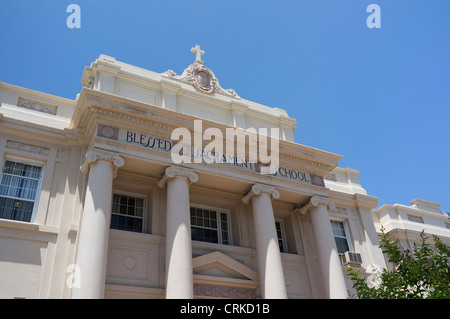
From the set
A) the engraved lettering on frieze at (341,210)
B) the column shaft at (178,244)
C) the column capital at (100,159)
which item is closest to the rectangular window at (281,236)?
the engraved lettering on frieze at (341,210)

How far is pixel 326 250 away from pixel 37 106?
38.0 feet

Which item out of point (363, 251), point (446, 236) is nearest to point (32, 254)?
point (363, 251)

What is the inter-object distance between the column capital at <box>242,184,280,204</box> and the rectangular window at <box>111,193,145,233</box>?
381cm

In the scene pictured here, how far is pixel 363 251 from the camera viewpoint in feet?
60.4

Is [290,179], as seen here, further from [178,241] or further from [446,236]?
[446,236]

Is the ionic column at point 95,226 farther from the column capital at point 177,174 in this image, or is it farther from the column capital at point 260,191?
the column capital at point 260,191

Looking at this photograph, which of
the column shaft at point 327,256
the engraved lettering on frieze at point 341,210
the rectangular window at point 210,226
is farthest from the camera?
the engraved lettering on frieze at point 341,210

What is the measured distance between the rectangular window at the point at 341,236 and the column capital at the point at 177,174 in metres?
7.82

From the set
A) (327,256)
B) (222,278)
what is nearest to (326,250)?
(327,256)

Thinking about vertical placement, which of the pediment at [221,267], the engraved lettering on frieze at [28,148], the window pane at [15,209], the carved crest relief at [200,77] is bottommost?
the pediment at [221,267]

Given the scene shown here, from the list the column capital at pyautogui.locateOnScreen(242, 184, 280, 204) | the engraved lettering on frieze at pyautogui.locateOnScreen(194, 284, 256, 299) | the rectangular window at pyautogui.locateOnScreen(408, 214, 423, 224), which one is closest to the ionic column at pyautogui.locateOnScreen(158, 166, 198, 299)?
the engraved lettering on frieze at pyautogui.locateOnScreen(194, 284, 256, 299)

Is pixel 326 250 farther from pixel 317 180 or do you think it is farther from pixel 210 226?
pixel 210 226

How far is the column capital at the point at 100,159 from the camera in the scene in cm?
1259

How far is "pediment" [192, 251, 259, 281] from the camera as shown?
1383cm
